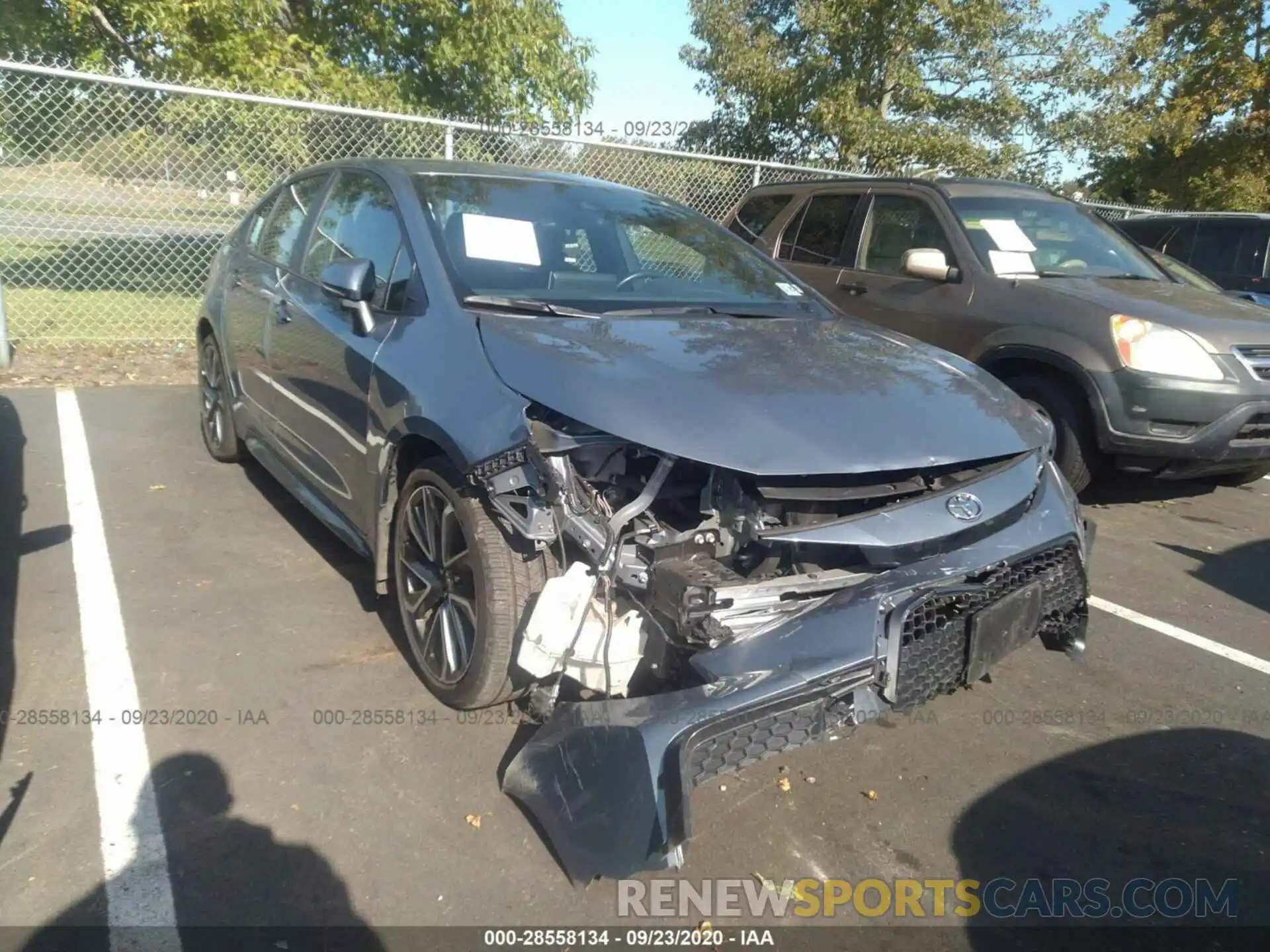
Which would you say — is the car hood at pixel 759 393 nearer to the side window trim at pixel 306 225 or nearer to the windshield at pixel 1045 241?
the side window trim at pixel 306 225

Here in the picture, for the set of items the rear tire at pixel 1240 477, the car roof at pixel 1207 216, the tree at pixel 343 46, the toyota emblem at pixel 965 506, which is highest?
the tree at pixel 343 46

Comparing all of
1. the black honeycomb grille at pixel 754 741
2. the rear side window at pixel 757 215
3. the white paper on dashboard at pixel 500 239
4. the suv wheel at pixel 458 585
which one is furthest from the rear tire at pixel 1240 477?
the suv wheel at pixel 458 585

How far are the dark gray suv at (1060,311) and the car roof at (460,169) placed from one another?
8.06 feet

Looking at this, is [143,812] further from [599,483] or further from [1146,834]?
[1146,834]

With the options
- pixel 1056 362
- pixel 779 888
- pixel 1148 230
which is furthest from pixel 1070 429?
pixel 1148 230

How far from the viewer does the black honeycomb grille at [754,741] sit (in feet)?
7.43

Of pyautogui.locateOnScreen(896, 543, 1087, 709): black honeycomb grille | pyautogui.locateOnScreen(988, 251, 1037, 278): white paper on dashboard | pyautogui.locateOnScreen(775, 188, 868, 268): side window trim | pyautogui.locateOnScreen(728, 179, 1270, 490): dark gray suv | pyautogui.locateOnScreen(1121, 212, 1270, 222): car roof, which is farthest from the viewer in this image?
pyautogui.locateOnScreen(1121, 212, 1270, 222): car roof

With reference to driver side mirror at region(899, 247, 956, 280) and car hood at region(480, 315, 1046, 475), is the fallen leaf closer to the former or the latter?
car hood at region(480, 315, 1046, 475)

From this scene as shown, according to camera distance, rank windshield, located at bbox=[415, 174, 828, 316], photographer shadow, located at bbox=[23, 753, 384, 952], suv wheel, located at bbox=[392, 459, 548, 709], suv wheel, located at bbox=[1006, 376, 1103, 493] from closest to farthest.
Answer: photographer shadow, located at bbox=[23, 753, 384, 952] < suv wheel, located at bbox=[392, 459, 548, 709] < windshield, located at bbox=[415, 174, 828, 316] < suv wheel, located at bbox=[1006, 376, 1103, 493]

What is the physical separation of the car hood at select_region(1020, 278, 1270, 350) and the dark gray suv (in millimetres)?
12

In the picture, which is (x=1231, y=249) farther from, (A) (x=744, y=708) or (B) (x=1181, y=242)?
(A) (x=744, y=708)

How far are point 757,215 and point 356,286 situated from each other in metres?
4.79

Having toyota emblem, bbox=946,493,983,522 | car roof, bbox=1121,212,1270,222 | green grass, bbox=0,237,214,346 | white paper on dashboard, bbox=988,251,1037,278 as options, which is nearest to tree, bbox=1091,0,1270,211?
car roof, bbox=1121,212,1270,222

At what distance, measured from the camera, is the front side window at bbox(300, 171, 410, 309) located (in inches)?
136
